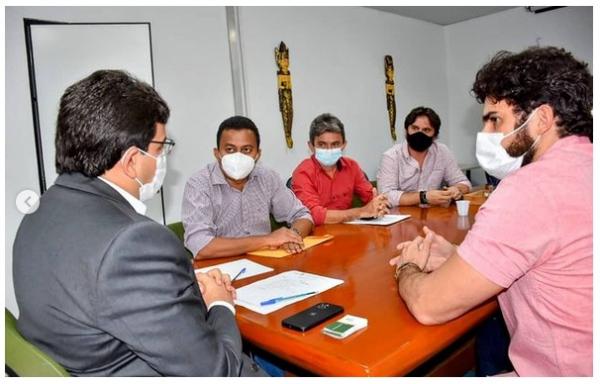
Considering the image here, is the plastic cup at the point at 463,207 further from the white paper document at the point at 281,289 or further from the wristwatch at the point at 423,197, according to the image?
the white paper document at the point at 281,289

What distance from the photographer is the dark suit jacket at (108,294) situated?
0.85 m

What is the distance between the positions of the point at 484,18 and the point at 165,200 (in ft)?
13.9

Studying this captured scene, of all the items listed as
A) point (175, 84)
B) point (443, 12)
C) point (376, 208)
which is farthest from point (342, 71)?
point (376, 208)

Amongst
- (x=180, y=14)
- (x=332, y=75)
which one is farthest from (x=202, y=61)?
(x=332, y=75)

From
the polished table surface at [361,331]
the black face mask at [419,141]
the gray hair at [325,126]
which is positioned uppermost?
the gray hair at [325,126]

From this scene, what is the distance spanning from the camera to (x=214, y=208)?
2.18 metres

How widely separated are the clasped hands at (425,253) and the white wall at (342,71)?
2.63 metres

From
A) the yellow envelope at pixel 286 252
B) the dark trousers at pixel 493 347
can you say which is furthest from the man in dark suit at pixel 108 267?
the dark trousers at pixel 493 347

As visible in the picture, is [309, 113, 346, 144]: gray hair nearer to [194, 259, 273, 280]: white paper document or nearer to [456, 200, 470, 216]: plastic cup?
[456, 200, 470, 216]: plastic cup

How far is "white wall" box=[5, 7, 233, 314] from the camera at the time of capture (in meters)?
2.75

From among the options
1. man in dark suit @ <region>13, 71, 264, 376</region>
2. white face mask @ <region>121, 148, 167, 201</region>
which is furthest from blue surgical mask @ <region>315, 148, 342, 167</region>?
man in dark suit @ <region>13, 71, 264, 376</region>

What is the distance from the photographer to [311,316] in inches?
43.8

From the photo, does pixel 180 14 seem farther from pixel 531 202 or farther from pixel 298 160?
pixel 531 202

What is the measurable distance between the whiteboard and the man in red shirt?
1.22 metres
